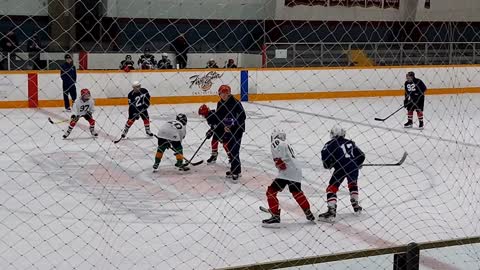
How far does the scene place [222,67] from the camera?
1780 centimetres

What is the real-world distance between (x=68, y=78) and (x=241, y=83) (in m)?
4.27

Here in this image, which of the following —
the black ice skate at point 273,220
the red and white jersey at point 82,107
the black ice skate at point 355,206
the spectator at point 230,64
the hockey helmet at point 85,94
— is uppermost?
the spectator at point 230,64

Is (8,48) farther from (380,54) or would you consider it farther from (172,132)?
(380,54)

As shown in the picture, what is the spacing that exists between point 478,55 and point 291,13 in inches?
209

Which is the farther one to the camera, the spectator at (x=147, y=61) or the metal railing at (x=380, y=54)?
A: the metal railing at (x=380, y=54)

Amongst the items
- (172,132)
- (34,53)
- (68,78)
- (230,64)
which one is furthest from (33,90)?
(172,132)

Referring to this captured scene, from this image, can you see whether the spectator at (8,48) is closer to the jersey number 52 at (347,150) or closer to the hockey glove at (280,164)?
the hockey glove at (280,164)

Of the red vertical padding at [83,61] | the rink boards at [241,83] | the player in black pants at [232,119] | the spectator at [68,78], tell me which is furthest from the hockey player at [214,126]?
the red vertical padding at [83,61]

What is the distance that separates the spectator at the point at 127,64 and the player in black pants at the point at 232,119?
7218mm

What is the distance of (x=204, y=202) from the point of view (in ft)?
24.2

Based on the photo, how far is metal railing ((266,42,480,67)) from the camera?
17203 mm

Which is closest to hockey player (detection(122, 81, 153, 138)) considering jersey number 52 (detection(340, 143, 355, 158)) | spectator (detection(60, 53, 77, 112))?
spectator (detection(60, 53, 77, 112))

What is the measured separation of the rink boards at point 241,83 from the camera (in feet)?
48.0

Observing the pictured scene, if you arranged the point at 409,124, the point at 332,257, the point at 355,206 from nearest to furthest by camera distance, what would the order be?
the point at 332,257, the point at 355,206, the point at 409,124
